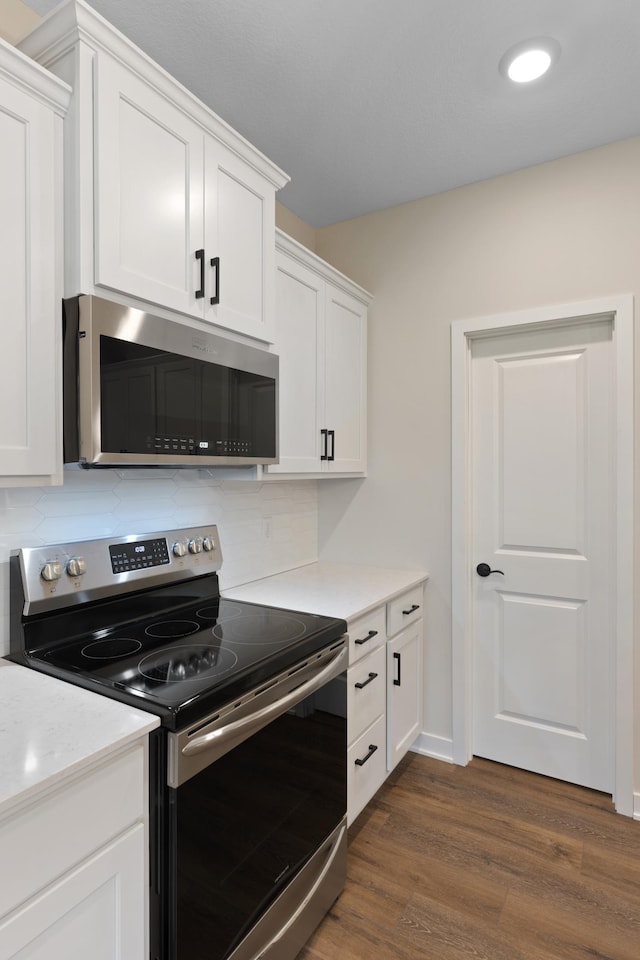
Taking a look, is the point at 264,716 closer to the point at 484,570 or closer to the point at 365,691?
the point at 365,691

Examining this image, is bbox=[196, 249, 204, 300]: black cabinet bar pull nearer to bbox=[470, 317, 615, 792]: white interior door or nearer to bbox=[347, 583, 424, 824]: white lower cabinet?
bbox=[347, 583, 424, 824]: white lower cabinet

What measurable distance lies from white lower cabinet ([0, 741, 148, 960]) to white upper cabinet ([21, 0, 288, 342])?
1.10 m

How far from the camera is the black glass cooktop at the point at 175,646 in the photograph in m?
1.21

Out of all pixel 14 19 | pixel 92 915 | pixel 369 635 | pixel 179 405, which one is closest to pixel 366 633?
pixel 369 635

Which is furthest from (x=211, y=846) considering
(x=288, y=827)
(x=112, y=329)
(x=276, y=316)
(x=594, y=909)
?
(x=276, y=316)

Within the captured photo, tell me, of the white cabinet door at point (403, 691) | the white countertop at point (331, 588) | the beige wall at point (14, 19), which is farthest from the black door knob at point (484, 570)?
the beige wall at point (14, 19)

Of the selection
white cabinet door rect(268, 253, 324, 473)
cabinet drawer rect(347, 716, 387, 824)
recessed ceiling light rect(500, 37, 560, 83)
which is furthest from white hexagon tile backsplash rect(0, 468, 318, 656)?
recessed ceiling light rect(500, 37, 560, 83)

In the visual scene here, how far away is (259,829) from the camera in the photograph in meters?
1.34

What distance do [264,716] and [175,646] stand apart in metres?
0.34

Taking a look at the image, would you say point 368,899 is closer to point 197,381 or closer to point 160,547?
point 160,547

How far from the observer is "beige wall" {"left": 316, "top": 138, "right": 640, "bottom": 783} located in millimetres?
2236

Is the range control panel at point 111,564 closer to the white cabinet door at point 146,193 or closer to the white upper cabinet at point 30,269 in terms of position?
the white upper cabinet at point 30,269

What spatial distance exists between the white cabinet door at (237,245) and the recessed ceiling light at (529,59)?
89cm

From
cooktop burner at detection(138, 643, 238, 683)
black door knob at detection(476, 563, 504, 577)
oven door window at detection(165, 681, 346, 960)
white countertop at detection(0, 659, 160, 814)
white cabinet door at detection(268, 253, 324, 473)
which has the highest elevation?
white cabinet door at detection(268, 253, 324, 473)
